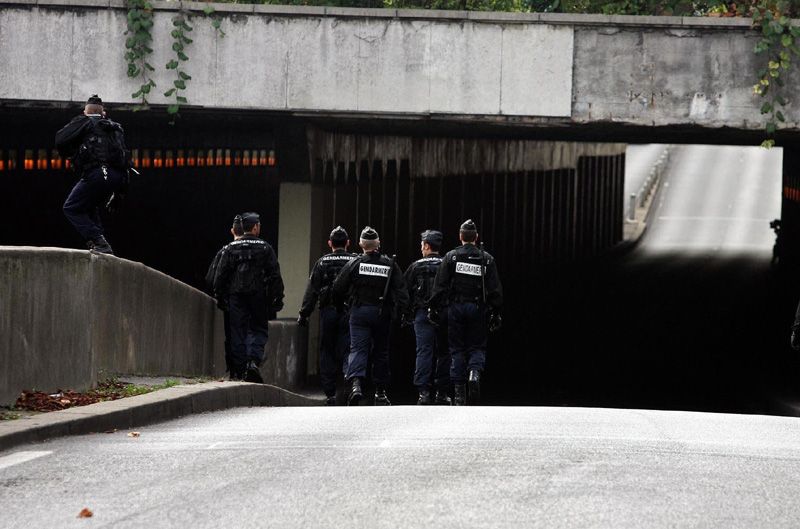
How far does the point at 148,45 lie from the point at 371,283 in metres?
5.49

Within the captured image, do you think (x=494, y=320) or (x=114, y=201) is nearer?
(x=114, y=201)

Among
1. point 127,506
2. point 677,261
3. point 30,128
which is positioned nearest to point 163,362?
point 127,506

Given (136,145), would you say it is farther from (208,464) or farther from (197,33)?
(208,464)

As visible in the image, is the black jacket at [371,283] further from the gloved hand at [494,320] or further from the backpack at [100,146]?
the backpack at [100,146]

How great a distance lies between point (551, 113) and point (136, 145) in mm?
9225

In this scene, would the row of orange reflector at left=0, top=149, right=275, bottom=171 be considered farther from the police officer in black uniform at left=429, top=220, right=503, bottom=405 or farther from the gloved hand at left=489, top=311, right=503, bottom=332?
the gloved hand at left=489, top=311, right=503, bottom=332

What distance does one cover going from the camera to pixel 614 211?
220 ft

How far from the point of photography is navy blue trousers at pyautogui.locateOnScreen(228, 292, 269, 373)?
56.9ft

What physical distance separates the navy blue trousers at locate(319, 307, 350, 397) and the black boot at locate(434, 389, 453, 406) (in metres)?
1.11

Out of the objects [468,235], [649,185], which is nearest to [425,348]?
[468,235]

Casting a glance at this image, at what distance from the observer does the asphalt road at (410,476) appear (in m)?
7.23

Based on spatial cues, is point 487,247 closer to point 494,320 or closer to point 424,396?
point 424,396

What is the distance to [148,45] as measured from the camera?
21141 mm

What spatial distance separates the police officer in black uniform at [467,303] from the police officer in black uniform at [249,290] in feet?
5.64
